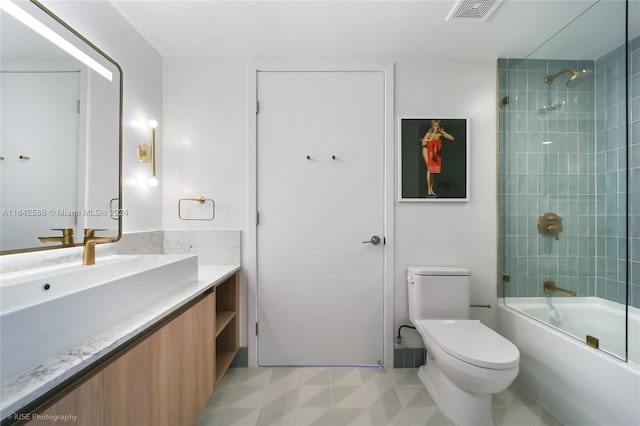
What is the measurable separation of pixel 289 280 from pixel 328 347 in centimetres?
56

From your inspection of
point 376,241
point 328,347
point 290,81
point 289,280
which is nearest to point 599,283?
point 376,241

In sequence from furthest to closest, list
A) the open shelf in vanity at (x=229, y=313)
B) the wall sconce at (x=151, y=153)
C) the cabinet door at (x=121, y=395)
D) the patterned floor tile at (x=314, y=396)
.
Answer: the open shelf in vanity at (x=229, y=313)
the wall sconce at (x=151, y=153)
the patterned floor tile at (x=314, y=396)
the cabinet door at (x=121, y=395)

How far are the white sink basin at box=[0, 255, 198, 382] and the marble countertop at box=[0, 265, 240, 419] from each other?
3 centimetres

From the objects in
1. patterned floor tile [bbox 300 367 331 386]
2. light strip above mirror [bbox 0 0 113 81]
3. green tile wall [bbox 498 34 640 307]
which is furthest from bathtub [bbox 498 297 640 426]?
light strip above mirror [bbox 0 0 113 81]

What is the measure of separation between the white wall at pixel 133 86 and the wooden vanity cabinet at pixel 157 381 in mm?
792

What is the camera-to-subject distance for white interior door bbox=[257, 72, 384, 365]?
1.88 meters

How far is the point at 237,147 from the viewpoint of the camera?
6.19 feet

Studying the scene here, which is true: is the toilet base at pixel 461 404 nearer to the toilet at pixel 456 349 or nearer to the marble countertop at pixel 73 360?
the toilet at pixel 456 349

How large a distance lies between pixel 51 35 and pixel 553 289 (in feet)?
9.65

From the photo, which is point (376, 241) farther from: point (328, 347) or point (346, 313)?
point (328, 347)

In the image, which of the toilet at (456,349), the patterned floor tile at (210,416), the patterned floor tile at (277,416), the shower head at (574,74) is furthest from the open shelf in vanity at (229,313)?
the shower head at (574,74)

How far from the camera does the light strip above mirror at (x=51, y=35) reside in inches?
38.0

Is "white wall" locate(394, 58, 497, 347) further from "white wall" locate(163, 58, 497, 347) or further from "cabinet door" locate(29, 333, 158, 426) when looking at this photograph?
"cabinet door" locate(29, 333, 158, 426)

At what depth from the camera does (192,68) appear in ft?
6.20
